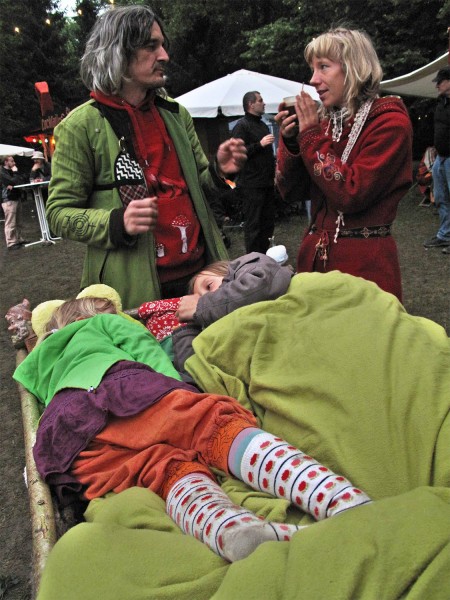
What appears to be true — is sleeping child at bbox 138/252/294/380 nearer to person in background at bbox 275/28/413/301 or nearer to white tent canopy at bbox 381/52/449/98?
person in background at bbox 275/28/413/301

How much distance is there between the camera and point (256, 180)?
7.68 metres

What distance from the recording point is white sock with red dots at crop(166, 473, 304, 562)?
1.15 meters

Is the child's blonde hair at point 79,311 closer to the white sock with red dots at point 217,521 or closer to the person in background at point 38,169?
the white sock with red dots at point 217,521

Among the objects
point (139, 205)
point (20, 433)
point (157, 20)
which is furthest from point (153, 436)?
point (20, 433)

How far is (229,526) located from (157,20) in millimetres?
2131

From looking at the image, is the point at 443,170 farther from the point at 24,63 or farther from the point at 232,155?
the point at 24,63

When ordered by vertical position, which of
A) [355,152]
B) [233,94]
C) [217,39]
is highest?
[217,39]

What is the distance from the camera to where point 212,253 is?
270 cm

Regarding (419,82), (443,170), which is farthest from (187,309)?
(419,82)

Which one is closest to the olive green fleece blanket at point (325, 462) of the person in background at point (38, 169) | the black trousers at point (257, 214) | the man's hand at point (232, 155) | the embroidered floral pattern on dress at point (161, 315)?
the embroidered floral pattern on dress at point (161, 315)

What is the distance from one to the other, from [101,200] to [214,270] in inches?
23.1

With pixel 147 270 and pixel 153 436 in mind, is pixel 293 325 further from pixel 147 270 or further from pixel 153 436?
pixel 147 270

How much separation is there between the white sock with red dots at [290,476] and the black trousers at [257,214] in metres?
6.36

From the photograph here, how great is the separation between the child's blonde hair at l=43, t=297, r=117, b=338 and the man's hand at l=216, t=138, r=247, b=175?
2.73ft
